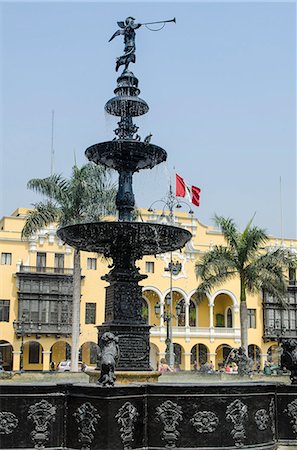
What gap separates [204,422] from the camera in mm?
8695

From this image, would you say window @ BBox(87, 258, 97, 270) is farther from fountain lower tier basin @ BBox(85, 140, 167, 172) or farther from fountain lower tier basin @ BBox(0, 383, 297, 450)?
fountain lower tier basin @ BBox(0, 383, 297, 450)

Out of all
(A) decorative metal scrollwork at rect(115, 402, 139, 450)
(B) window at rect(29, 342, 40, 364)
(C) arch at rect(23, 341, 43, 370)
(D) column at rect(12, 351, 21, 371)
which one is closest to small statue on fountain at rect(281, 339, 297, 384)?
(A) decorative metal scrollwork at rect(115, 402, 139, 450)

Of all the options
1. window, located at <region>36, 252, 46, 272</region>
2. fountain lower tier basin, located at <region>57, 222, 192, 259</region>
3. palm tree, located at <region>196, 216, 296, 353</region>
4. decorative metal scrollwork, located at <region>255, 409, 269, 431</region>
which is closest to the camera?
decorative metal scrollwork, located at <region>255, 409, 269, 431</region>

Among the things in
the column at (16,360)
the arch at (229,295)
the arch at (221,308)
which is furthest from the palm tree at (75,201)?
the arch at (221,308)

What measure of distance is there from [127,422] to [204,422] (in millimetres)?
1036

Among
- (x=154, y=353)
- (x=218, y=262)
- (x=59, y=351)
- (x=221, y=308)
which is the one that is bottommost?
(x=154, y=353)

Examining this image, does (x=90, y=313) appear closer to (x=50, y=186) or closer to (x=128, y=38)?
(x=50, y=186)

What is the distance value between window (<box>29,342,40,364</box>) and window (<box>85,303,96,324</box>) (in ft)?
13.9

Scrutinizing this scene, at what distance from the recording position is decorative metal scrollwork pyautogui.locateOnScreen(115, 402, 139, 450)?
8.39 meters

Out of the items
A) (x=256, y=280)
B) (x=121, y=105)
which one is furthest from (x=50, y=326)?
(x=121, y=105)

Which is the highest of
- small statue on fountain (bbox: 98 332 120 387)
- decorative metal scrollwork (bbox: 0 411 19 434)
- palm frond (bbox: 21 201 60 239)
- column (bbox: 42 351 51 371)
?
palm frond (bbox: 21 201 60 239)

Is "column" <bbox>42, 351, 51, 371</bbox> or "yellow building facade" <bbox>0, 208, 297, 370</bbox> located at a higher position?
"yellow building facade" <bbox>0, 208, 297, 370</bbox>

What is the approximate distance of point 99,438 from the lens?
833cm

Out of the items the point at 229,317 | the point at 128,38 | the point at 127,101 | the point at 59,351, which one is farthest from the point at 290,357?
the point at 229,317
